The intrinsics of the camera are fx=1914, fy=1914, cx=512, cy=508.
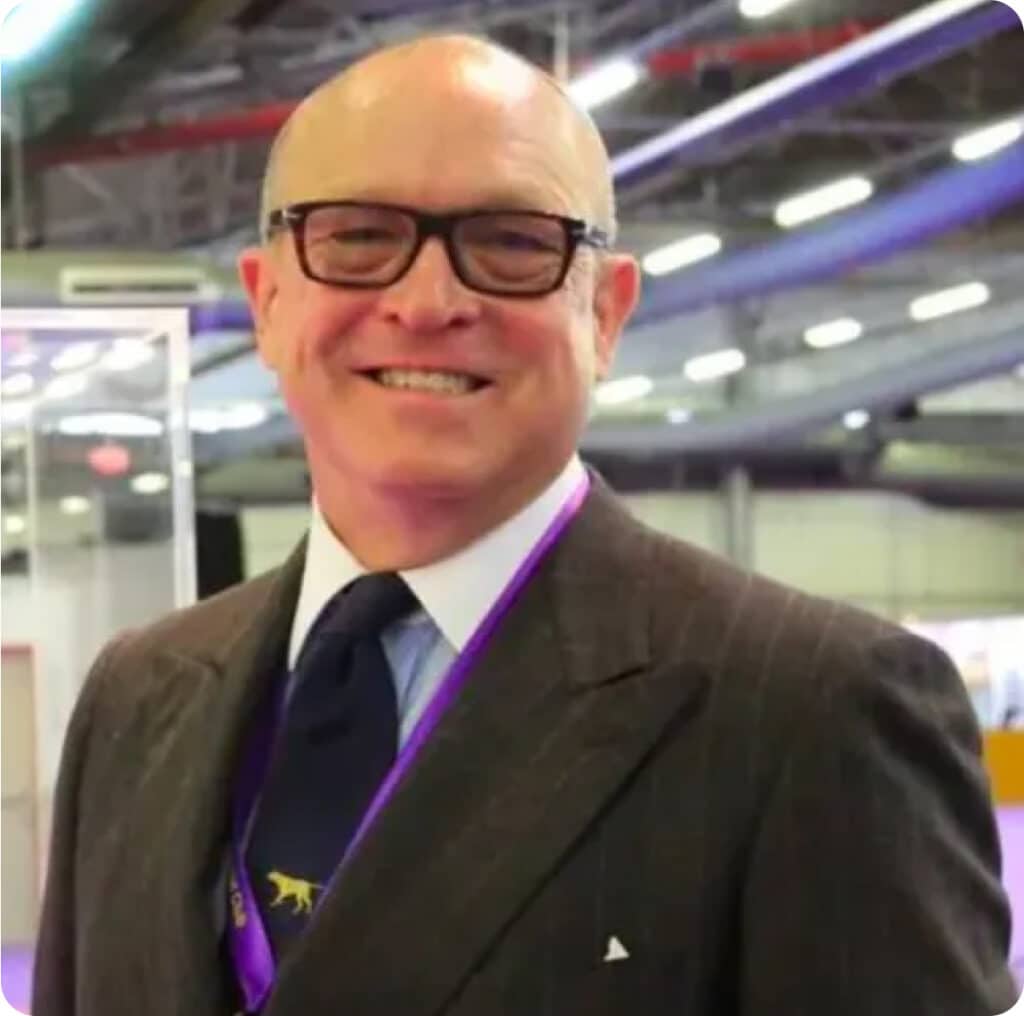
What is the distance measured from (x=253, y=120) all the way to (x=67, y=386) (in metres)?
1.32

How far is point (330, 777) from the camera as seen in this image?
900mm

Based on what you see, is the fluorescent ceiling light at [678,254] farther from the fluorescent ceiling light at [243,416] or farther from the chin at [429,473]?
the chin at [429,473]

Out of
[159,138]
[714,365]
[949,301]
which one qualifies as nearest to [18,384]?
[159,138]

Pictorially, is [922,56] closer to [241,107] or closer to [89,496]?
[241,107]

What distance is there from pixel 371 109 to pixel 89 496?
9.07 ft

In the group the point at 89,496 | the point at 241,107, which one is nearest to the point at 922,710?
the point at 89,496

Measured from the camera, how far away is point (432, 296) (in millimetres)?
A: 854

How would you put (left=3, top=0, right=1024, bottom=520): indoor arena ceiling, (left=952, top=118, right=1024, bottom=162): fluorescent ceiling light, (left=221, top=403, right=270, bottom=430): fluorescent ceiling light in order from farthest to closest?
(left=221, top=403, right=270, bottom=430): fluorescent ceiling light
(left=952, top=118, right=1024, bottom=162): fluorescent ceiling light
(left=3, top=0, right=1024, bottom=520): indoor arena ceiling

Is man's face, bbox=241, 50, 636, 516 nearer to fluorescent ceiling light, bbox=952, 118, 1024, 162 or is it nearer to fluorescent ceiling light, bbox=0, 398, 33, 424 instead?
fluorescent ceiling light, bbox=0, 398, 33, 424

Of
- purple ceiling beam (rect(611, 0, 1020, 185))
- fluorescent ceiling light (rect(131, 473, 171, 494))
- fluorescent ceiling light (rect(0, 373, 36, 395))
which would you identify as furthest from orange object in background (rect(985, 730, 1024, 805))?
fluorescent ceiling light (rect(0, 373, 36, 395))

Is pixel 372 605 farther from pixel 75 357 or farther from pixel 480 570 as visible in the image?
pixel 75 357

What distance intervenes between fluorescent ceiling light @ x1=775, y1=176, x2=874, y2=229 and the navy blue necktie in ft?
15.6

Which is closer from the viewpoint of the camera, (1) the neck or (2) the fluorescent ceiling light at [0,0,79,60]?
(1) the neck

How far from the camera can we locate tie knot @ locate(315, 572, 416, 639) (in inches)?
36.5
